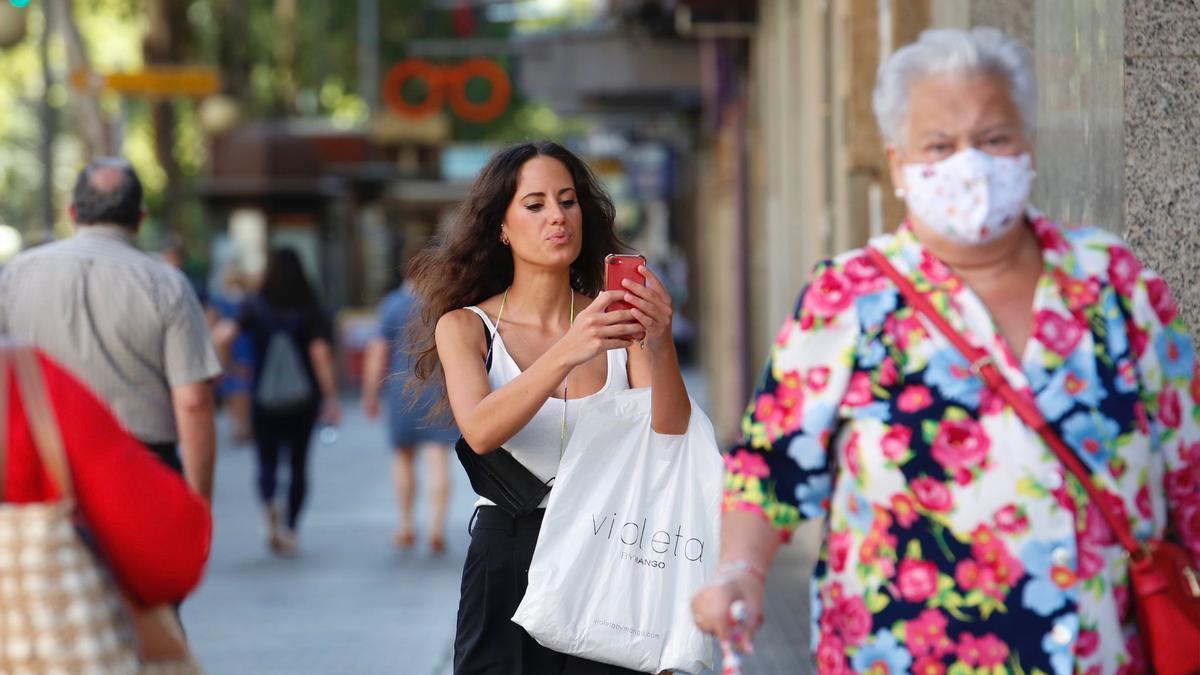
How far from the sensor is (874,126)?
27.9 ft

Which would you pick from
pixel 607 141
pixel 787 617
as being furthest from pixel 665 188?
pixel 787 617

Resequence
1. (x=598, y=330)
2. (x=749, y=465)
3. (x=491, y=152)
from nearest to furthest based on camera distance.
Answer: (x=749, y=465), (x=598, y=330), (x=491, y=152)

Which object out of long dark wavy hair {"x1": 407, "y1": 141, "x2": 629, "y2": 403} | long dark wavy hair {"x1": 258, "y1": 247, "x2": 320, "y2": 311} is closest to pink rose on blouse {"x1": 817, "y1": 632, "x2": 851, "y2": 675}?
long dark wavy hair {"x1": 407, "y1": 141, "x2": 629, "y2": 403}

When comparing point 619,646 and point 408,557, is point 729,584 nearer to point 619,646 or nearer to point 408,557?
point 619,646

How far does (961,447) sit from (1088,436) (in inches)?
7.4

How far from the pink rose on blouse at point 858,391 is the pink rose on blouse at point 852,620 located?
0.99 ft

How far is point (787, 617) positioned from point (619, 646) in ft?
17.1

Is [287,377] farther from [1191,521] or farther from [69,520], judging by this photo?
[1191,521]

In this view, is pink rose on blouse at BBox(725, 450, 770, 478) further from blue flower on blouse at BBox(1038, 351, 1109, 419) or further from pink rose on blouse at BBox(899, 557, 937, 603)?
blue flower on blouse at BBox(1038, 351, 1109, 419)

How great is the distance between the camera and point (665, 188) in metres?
35.3

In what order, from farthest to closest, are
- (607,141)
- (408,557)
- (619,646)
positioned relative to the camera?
(607,141)
(408,557)
(619,646)

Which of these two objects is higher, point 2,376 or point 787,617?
point 2,376

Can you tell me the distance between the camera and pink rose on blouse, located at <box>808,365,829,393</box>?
3055mm

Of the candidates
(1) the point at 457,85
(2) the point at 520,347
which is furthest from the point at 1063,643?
(1) the point at 457,85
